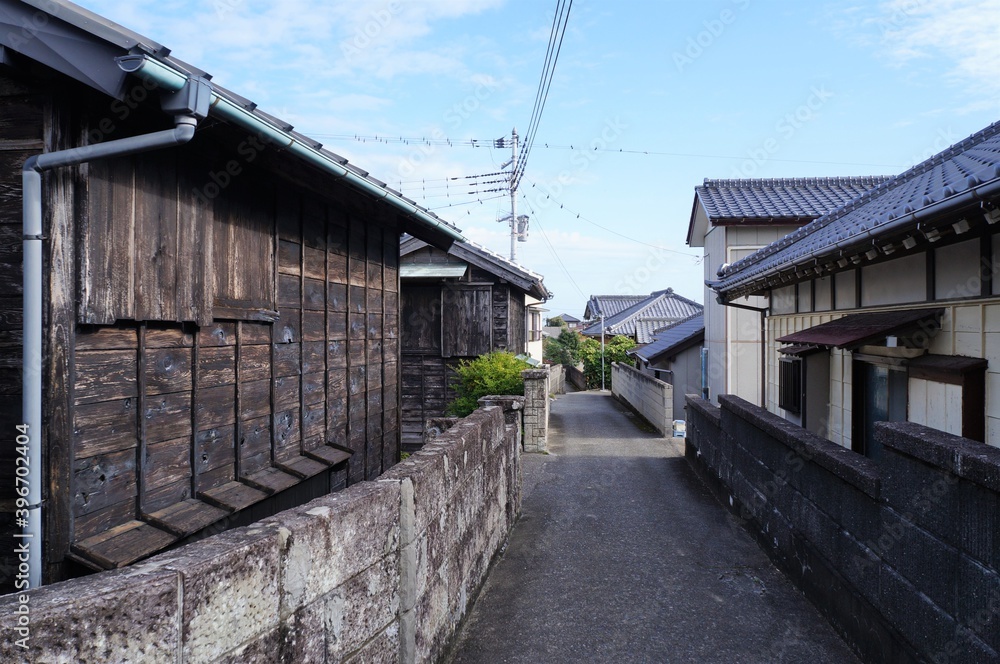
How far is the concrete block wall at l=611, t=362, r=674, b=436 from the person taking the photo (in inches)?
580

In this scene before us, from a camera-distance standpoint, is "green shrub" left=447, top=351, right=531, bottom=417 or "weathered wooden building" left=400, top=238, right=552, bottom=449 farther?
"weathered wooden building" left=400, top=238, right=552, bottom=449

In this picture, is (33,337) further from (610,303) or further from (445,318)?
(610,303)

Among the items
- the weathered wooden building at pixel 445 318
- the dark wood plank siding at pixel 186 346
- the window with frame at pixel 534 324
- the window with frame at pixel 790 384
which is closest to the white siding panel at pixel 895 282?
the window with frame at pixel 790 384

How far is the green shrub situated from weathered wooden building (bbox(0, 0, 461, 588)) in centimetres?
671

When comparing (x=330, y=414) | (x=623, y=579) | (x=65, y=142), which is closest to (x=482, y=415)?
(x=330, y=414)

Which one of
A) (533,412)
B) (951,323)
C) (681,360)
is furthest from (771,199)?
(951,323)

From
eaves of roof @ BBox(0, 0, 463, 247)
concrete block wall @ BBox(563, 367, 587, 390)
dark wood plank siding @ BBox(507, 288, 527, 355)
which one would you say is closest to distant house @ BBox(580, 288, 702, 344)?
concrete block wall @ BBox(563, 367, 587, 390)

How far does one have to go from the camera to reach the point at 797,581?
5227mm

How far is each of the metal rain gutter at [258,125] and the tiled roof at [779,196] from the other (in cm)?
1151

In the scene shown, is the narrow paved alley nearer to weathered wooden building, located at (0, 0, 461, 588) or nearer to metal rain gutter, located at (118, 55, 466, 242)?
weathered wooden building, located at (0, 0, 461, 588)

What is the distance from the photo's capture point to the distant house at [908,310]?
14.3ft

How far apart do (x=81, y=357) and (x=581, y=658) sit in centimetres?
361

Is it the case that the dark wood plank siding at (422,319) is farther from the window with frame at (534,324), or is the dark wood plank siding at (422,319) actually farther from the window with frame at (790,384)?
the window with frame at (534,324)

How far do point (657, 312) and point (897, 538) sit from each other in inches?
1489
